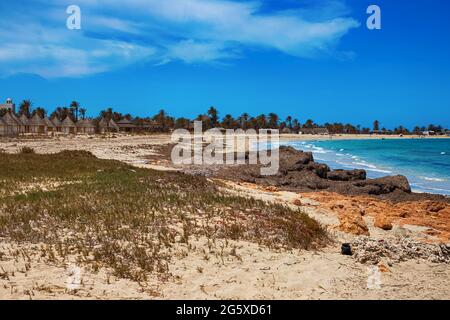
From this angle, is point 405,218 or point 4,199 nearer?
point 4,199

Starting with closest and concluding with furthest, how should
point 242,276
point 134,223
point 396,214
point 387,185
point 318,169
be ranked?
point 242,276 → point 134,223 → point 396,214 → point 387,185 → point 318,169

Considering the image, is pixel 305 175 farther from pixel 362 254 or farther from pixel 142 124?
pixel 142 124

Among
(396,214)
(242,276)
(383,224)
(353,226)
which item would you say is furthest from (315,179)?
(242,276)

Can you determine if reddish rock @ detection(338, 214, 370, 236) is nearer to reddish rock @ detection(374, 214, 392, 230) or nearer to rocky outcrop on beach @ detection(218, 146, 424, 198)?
reddish rock @ detection(374, 214, 392, 230)

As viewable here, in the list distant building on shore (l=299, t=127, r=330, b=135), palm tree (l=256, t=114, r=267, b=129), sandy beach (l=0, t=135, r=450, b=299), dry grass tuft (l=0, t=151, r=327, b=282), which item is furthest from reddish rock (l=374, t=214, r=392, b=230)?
distant building on shore (l=299, t=127, r=330, b=135)

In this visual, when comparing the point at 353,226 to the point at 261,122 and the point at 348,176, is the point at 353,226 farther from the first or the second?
the point at 261,122

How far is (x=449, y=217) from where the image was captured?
1421 centimetres

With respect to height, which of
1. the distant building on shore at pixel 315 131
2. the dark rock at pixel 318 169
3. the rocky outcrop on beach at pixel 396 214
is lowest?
the rocky outcrop on beach at pixel 396 214

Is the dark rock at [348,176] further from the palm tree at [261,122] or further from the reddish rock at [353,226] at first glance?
the palm tree at [261,122]

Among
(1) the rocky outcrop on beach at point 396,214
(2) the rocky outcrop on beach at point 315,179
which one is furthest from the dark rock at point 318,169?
(1) the rocky outcrop on beach at point 396,214

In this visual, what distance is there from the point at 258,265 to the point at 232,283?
90 centimetres

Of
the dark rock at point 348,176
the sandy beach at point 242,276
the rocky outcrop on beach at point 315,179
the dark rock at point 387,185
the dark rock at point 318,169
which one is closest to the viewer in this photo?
the sandy beach at point 242,276

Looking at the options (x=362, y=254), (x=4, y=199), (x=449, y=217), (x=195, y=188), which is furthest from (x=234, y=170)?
(x=362, y=254)

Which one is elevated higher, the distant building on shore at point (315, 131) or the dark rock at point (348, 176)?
the distant building on shore at point (315, 131)
